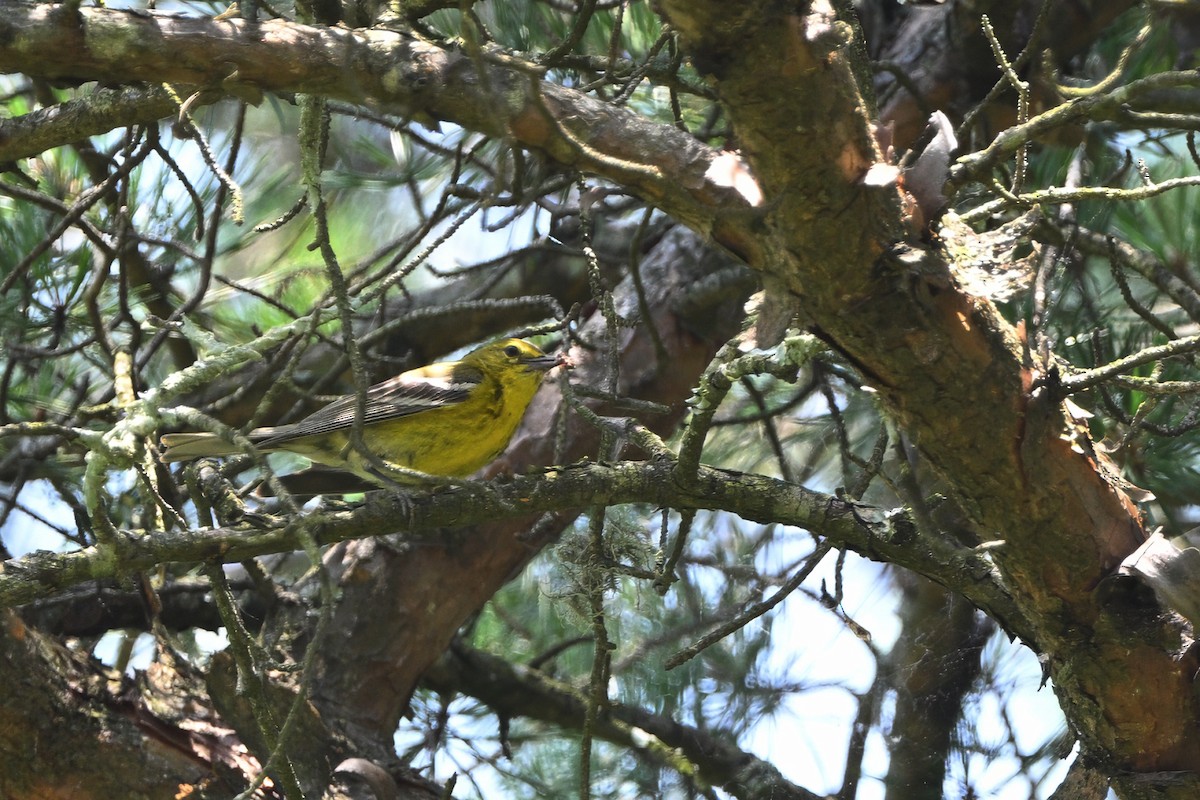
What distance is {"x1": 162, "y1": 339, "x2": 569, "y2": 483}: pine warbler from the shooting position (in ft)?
15.8

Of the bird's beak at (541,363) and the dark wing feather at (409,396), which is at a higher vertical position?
the dark wing feather at (409,396)

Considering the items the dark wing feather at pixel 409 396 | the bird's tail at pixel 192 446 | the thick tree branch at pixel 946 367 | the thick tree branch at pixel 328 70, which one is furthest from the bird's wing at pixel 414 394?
the thick tree branch at pixel 946 367

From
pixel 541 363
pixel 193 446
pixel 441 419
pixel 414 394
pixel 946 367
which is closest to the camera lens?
pixel 946 367

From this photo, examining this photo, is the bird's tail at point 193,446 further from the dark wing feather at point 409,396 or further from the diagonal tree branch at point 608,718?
the diagonal tree branch at point 608,718

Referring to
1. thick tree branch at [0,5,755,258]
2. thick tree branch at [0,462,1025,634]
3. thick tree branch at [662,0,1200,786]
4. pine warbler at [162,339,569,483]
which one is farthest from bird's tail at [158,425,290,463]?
thick tree branch at [662,0,1200,786]

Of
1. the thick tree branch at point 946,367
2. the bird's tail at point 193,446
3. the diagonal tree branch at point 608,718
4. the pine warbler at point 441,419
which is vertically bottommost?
the thick tree branch at point 946,367

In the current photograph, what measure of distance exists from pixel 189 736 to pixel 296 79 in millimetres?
2038

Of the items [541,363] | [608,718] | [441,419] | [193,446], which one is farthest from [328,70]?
[441,419]

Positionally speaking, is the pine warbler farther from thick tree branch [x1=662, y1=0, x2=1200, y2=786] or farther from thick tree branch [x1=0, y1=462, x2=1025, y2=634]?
thick tree branch [x1=662, y1=0, x2=1200, y2=786]

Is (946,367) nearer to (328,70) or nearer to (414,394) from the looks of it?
(328,70)

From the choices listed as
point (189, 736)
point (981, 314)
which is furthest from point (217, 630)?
point (981, 314)

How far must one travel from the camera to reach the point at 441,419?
518 centimetres

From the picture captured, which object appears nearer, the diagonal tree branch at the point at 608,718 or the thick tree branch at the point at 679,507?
the thick tree branch at the point at 679,507

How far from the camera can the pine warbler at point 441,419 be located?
15.8ft
